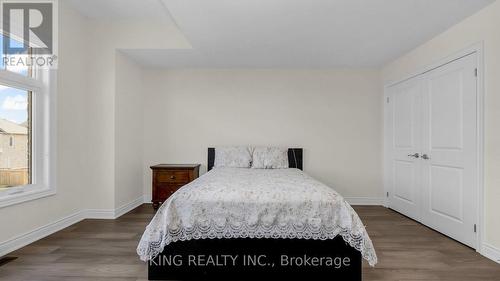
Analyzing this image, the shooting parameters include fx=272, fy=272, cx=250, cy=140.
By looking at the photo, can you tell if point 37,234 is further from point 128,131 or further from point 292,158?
point 292,158

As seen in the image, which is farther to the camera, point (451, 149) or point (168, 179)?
point (168, 179)

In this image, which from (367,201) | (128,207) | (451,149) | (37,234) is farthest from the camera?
(367,201)

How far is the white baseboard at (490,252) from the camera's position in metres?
2.33

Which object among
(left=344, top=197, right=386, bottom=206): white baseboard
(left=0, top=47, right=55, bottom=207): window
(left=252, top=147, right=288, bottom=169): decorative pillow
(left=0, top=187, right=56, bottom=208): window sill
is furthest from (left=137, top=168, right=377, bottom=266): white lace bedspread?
(left=344, top=197, right=386, bottom=206): white baseboard

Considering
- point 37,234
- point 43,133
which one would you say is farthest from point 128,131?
point 37,234

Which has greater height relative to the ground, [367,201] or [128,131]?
[128,131]

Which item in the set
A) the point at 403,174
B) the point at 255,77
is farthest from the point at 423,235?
the point at 255,77

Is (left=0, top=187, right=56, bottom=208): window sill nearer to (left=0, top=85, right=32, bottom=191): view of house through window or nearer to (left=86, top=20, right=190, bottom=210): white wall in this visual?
(left=0, top=85, right=32, bottom=191): view of house through window

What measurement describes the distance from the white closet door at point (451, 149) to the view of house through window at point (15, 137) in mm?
4412

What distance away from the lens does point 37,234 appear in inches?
108

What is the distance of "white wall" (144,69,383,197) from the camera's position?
4422 millimetres

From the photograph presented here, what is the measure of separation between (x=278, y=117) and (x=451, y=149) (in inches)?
91.6

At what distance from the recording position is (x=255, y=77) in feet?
14.6

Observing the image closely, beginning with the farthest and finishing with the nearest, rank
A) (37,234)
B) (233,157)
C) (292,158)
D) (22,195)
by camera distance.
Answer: (292,158) → (233,157) → (37,234) → (22,195)
